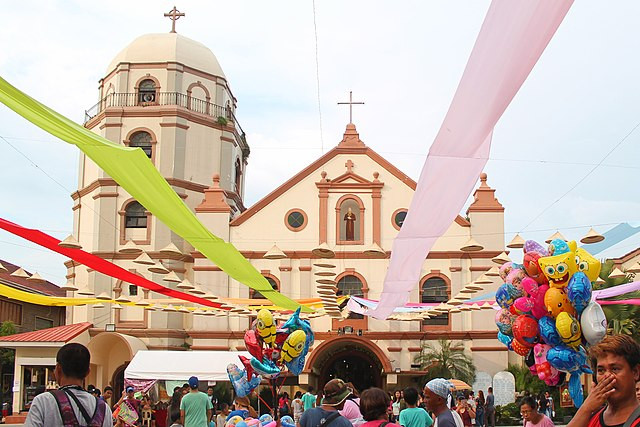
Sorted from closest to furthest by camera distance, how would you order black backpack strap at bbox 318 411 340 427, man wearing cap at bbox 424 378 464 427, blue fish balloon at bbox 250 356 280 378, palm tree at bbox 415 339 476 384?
black backpack strap at bbox 318 411 340 427
man wearing cap at bbox 424 378 464 427
blue fish balloon at bbox 250 356 280 378
palm tree at bbox 415 339 476 384

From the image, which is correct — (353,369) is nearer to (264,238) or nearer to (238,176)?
(264,238)

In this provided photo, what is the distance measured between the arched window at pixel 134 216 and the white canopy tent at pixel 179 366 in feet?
36.5

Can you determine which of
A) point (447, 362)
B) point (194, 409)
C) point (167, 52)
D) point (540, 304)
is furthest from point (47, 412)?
point (167, 52)

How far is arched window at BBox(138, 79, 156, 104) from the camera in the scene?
117 feet

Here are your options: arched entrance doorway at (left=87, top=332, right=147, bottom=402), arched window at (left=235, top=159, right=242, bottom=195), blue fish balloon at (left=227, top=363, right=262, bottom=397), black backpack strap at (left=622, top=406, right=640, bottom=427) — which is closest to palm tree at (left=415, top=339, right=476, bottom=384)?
arched entrance doorway at (left=87, top=332, right=147, bottom=402)

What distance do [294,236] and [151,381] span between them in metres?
11.9

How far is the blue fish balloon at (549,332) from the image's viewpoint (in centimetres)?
828

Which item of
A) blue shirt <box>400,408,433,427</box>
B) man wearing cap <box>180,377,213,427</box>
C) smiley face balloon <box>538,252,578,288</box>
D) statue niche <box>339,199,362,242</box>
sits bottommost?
man wearing cap <box>180,377,213,427</box>

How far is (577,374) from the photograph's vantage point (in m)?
8.22

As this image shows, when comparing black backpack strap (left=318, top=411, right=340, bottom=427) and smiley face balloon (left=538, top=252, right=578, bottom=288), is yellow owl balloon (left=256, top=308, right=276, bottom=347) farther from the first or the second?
black backpack strap (left=318, top=411, right=340, bottom=427)

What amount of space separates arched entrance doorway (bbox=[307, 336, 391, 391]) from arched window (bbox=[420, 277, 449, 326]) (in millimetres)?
2451

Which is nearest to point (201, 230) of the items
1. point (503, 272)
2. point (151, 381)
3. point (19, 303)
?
point (503, 272)

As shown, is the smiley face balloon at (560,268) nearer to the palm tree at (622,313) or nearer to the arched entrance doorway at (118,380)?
the palm tree at (622,313)

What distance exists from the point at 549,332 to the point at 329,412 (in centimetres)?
247
